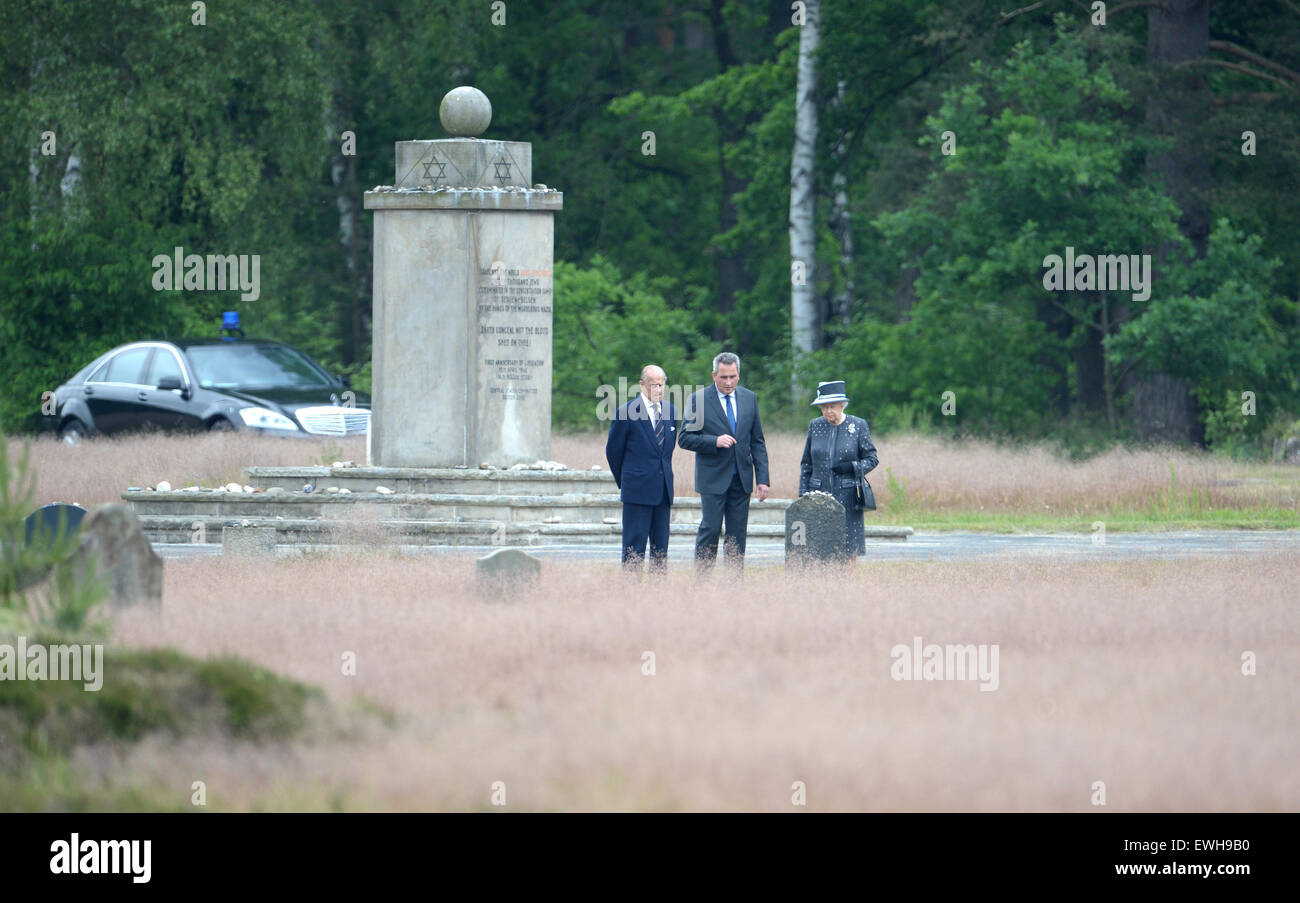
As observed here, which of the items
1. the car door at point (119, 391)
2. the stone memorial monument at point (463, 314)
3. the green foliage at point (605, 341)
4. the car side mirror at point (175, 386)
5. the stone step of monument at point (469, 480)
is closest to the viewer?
the stone step of monument at point (469, 480)

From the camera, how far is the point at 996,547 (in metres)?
17.3

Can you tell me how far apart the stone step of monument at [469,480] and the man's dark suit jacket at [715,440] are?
15.0ft

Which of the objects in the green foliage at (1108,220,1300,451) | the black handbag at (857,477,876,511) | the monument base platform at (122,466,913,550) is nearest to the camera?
the black handbag at (857,477,876,511)

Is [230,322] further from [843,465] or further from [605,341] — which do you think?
[843,465]

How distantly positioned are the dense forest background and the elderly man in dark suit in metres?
14.3

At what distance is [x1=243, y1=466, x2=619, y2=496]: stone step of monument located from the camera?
61.3ft

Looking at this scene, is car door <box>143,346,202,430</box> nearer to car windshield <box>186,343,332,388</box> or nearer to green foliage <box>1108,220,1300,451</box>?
car windshield <box>186,343,332,388</box>

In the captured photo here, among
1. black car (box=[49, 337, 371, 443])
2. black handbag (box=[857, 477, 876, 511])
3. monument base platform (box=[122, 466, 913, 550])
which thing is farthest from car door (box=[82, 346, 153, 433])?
black handbag (box=[857, 477, 876, 511])

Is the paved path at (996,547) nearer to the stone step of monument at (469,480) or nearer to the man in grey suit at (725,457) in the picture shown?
the stone step of monument at (469,480)

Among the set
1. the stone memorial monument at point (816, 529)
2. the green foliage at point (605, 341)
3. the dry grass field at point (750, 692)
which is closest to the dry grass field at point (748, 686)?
the dry grass field at point (750, 692)

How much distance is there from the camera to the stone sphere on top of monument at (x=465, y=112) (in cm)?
1944

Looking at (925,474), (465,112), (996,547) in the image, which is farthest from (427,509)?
(925,474)
